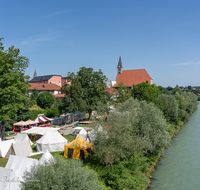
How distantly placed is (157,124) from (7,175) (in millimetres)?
14691

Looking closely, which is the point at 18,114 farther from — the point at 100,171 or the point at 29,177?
the point at 29,177

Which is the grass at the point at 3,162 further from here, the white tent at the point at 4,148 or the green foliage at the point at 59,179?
the green foliage at the point at 59,179

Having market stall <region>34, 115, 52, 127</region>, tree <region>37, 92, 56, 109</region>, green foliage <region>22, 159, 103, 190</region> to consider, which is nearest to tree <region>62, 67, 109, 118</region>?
market stall <region>34, 115, 52, 127</region>

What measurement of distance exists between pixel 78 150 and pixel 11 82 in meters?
11.4

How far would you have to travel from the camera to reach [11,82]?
20469mm

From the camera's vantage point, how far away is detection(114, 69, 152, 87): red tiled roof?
74.6 m

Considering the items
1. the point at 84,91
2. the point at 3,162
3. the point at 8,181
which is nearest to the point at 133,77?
the point at 84,91

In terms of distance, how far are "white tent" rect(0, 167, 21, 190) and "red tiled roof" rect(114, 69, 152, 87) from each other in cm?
6738

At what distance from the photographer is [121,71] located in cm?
8206

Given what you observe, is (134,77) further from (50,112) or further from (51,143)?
(51,143)

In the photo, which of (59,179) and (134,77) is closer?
(59,179)

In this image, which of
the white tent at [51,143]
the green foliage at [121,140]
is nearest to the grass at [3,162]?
the white tent at [51,143]

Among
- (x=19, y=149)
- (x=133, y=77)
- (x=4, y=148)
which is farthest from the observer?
(x=133, y=77)

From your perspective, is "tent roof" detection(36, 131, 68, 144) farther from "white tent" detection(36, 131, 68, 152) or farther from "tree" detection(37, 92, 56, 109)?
"tree" detection(37, 92, 56, 109)
